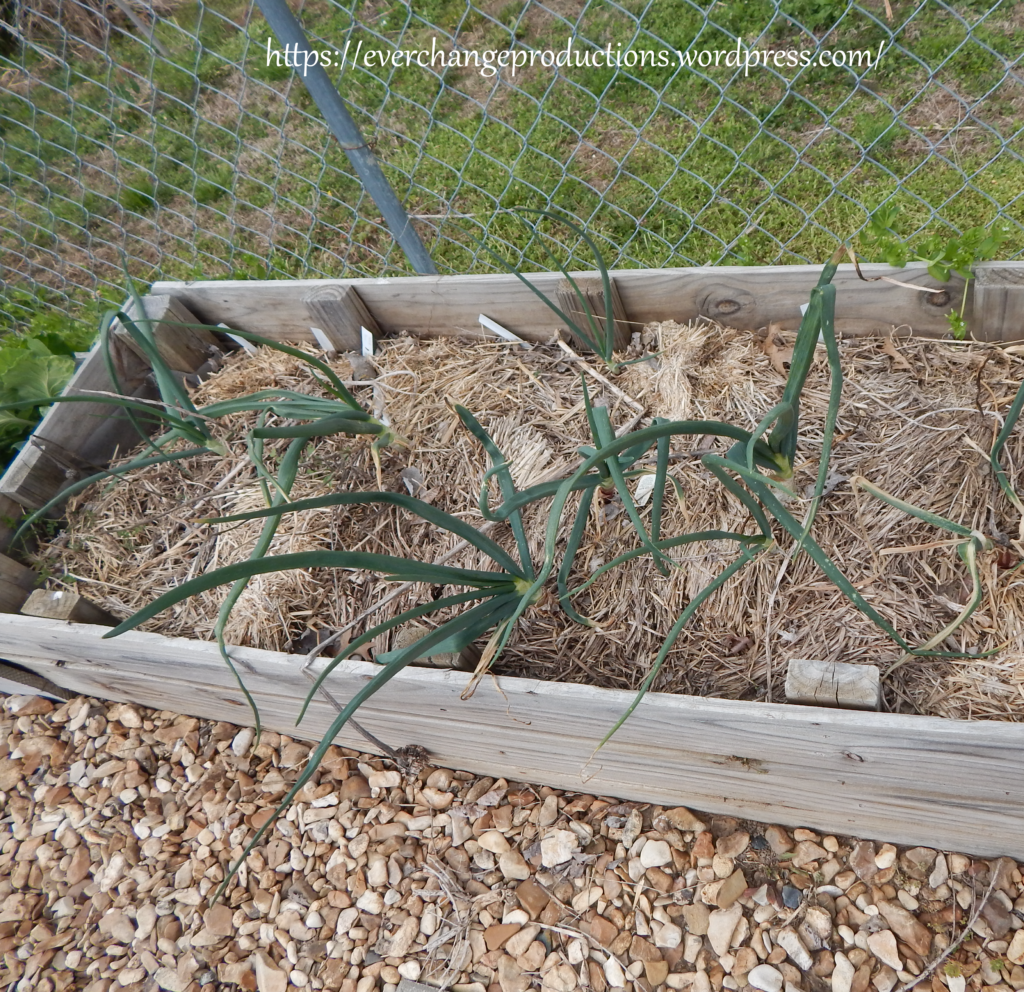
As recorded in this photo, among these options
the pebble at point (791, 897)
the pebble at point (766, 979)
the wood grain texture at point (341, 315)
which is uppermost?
the wood grain texture at point (341, 315)

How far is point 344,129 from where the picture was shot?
6.25 ft

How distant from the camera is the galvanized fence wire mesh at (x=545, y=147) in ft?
8.28

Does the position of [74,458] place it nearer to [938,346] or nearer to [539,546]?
[539,546]

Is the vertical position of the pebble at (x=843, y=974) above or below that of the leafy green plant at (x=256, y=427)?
below

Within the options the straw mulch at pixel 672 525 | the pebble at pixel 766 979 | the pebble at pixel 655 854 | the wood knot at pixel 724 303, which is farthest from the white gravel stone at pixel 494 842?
the wood knot at pixel 724 303

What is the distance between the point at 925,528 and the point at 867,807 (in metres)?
0.51

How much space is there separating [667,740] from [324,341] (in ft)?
4.48

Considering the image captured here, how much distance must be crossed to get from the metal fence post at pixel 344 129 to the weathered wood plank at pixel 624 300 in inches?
8.4

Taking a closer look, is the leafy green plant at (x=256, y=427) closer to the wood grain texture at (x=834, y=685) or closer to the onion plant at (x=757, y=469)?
the onion plant at (x=757, y=469)

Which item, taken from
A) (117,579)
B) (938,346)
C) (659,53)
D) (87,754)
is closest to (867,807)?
(938,346)

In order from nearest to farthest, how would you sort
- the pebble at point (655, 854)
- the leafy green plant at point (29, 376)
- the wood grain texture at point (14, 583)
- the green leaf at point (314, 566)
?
the green leaf at point (314, 566)
the pebble at point (655, 854)
the wood grain texture at point (14, 583)
the leafy green plant at point (29, 376)

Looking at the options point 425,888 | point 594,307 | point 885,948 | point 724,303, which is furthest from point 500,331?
point 885,948

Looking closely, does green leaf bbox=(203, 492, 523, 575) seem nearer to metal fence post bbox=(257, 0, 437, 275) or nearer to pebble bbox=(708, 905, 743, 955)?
pebble bbox=(708, 905, 743, 955)

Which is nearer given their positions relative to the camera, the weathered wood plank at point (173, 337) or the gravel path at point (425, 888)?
the gravel path at point (425, 888)
